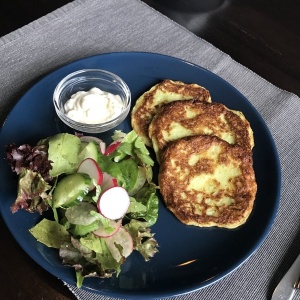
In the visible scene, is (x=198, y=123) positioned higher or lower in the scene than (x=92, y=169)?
lower

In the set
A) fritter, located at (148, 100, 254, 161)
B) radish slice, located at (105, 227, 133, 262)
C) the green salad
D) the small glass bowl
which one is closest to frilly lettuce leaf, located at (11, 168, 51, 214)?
the green salad

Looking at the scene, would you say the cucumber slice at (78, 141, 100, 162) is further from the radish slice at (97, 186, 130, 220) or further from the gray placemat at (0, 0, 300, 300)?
the gray placemat at (0, 0, 300, 300)

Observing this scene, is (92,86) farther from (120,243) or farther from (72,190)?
(120,243)

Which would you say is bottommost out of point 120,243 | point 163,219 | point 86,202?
point 163,219

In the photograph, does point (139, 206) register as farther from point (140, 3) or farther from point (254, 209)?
point (140, 3)

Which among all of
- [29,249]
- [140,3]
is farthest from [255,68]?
[29,249]

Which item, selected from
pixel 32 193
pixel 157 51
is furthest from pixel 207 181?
pixel 157 51

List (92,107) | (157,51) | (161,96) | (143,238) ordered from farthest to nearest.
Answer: (157,51) < (161,96) < (92,107) < (143,238)
